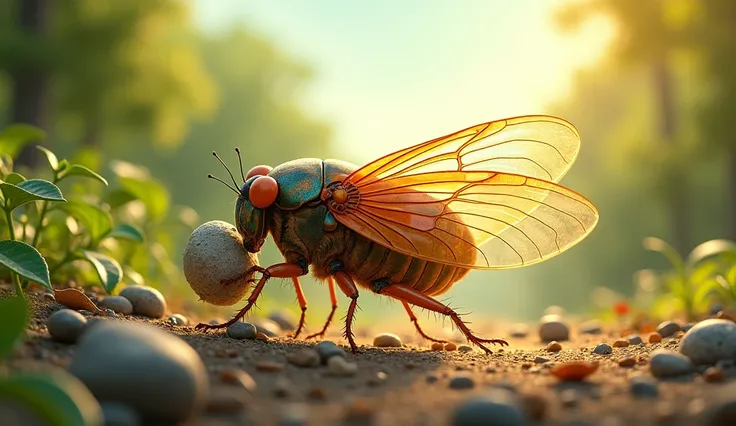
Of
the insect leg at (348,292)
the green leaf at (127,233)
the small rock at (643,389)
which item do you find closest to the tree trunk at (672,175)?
the insect leg at (348,292)

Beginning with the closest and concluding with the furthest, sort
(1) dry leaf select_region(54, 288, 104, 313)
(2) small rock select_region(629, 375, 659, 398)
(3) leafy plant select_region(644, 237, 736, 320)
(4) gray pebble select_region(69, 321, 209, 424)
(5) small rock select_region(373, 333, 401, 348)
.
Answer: (4) gray pebble select_region(69, 321, 209, 424)
(2) small rock select_region(629, 375, 659, 398)
(1) dry leaf select_region(54, 288, 104, 313)
(5) small rock select_region(373, 333, 401, 348)
(3) leafy plant select_region(644, 237, 736, 320)

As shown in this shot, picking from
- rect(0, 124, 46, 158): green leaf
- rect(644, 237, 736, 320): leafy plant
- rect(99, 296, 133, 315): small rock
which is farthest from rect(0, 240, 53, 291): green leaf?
rect(644, 237, 736, 320): leafy plant

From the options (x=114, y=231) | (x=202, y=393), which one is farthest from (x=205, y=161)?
(x=202, y=393)

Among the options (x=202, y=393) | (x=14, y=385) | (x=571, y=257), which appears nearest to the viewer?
(x=14, y=385)

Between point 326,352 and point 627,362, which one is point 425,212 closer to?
point 326,352

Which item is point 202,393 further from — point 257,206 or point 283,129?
point 283,129

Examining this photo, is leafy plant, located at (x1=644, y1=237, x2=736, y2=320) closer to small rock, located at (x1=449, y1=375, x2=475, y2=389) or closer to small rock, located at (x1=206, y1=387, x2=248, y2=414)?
small rock, located at (x1=449, y1=375, x2=475, y2=389)
